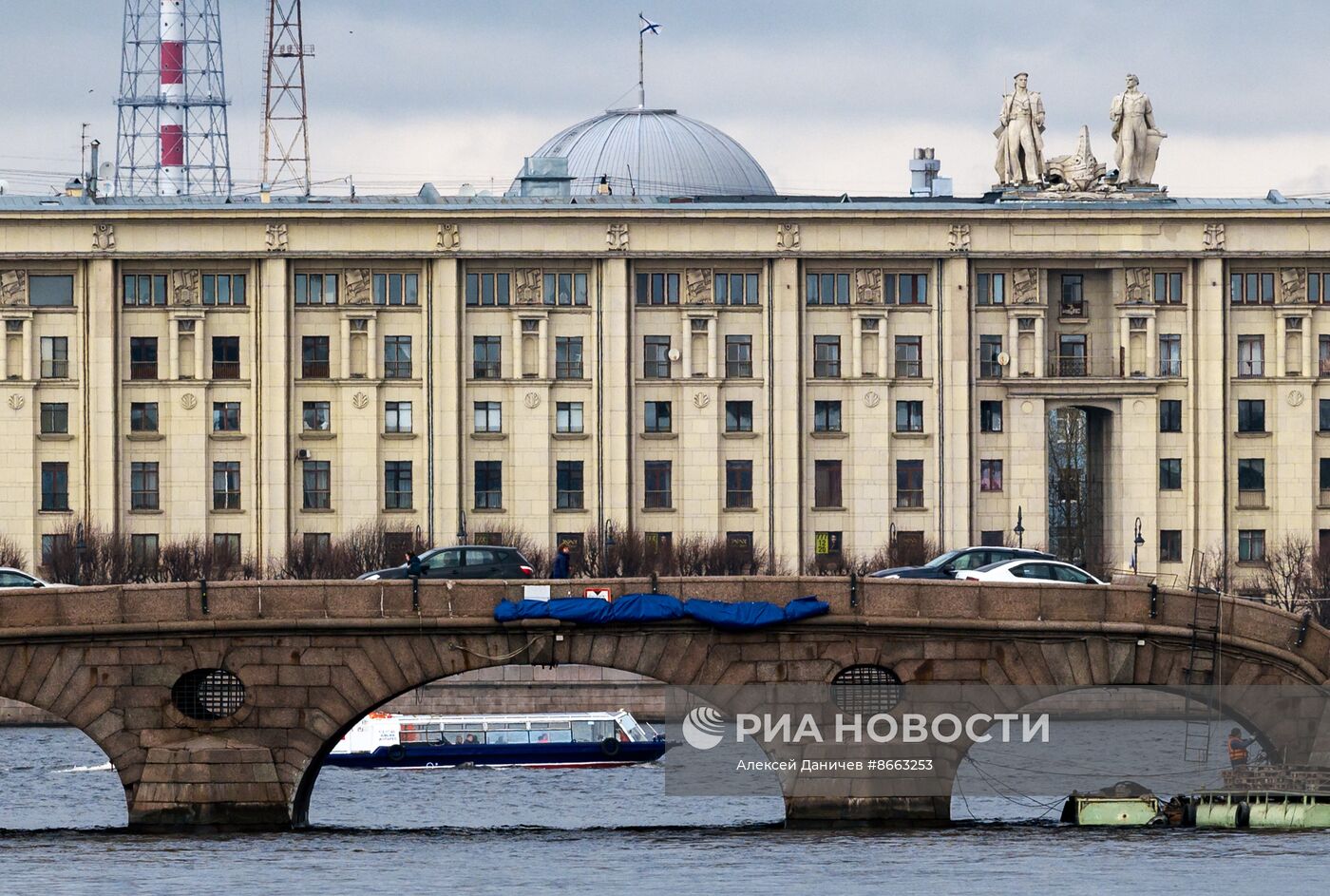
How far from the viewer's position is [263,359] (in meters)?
137

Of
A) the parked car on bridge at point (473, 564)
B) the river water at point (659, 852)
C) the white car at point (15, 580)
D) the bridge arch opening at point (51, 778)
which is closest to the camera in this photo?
the river water at point (659, 852)

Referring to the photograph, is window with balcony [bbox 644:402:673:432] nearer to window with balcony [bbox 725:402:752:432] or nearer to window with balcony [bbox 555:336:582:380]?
window with balcony [bbox 725:402:752:432]

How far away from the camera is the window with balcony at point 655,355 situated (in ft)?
455

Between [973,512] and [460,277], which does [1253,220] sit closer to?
[973,512]

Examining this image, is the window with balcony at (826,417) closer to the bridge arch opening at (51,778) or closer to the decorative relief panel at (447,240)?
the decorative relief panel at (447,240)

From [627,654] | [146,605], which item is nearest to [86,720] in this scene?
[146,605]

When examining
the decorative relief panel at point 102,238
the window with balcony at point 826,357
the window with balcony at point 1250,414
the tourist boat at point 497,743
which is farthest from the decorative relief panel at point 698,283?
the tourist boat at point 497,743

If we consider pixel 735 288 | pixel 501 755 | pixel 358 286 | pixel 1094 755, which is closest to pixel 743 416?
pixel 735 288

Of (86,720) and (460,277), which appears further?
(460,277)

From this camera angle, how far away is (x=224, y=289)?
450 ft

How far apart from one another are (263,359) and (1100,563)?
36.7 m

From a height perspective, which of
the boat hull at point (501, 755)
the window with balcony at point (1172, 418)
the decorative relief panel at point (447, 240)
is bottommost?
the boat hull at point (501, 755)

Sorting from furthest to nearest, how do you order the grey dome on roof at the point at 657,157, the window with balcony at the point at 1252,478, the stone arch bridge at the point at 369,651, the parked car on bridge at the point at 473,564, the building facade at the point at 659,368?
the grey dome on roof at the point at 657,157 → the window with balcony at the point at 1252,478 → the building facade at the point at 659,368 → the parked car on bridge at the point at 473,564 → the stone arch bridge at the point at 369,651

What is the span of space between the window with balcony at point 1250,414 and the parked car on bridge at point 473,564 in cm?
6317
